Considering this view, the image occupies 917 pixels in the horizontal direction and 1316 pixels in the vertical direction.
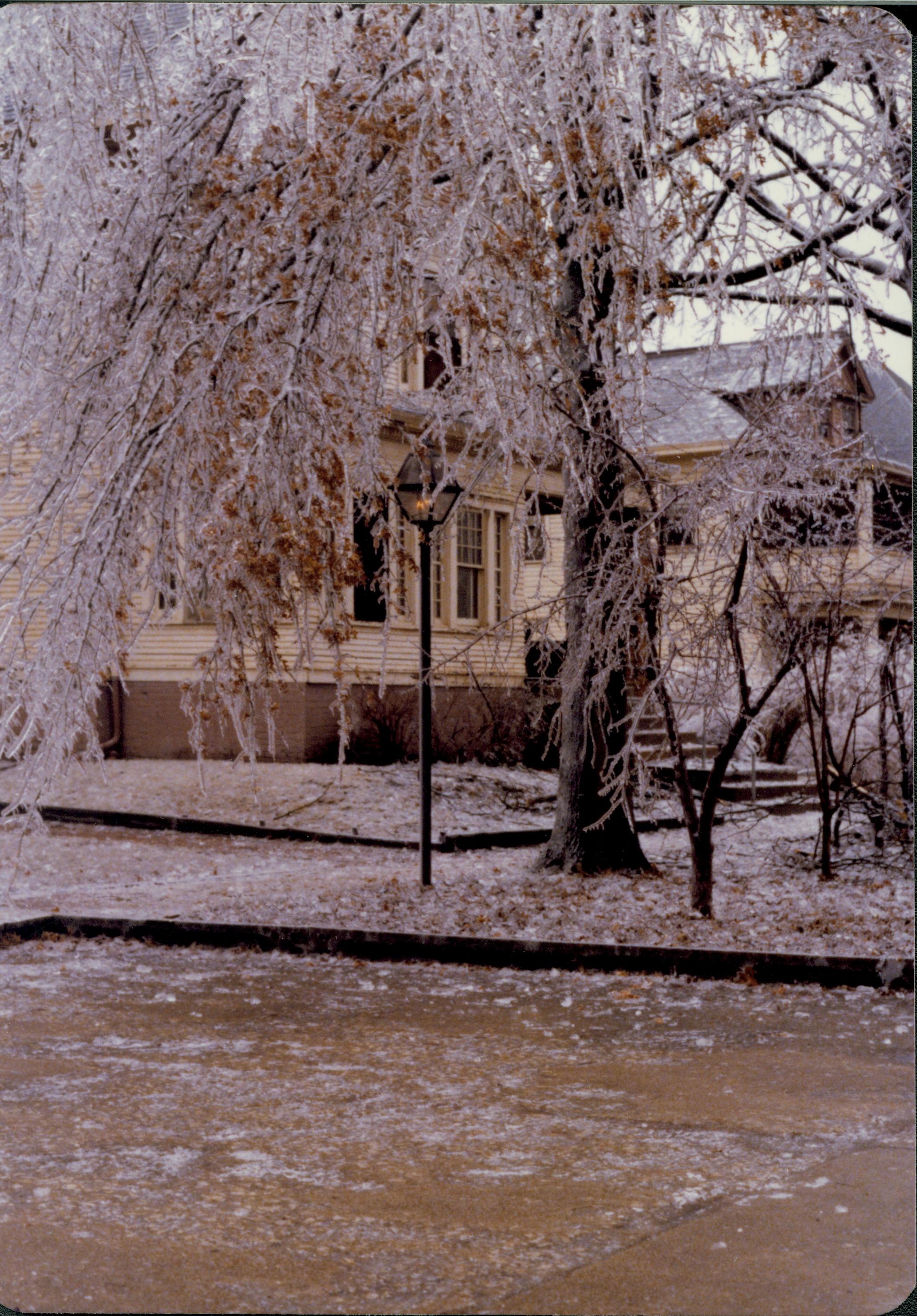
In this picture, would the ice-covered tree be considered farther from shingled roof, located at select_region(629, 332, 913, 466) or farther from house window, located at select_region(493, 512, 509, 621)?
house window, located at select_region(493, 512, 509, 621)

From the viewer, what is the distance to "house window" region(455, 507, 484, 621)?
640cm

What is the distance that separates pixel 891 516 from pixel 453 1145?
3193mm

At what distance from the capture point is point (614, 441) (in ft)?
18.5

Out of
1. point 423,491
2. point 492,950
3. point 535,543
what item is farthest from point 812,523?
point 492,950

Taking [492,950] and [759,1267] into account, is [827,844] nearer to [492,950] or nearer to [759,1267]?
[492,950]

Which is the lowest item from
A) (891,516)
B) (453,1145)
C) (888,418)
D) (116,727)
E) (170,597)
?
(453,1145)

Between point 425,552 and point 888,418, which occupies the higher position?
point 888,418

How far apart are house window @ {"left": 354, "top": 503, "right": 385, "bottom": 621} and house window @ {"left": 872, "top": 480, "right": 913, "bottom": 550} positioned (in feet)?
6.15

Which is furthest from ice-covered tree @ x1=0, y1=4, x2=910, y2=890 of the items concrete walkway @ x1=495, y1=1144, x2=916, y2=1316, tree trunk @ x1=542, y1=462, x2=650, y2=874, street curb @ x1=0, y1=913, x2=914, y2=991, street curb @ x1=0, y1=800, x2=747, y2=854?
street curb @ x1=0, y1=800, x2=747, y2=854

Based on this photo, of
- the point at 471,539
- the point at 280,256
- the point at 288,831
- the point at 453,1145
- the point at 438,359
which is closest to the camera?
the point at 453,1145

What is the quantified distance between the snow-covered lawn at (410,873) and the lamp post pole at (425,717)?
251 mm

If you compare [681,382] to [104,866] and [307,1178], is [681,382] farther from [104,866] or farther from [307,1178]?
[104,866]

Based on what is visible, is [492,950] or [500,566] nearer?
[492,950]

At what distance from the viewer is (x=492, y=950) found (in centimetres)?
607
